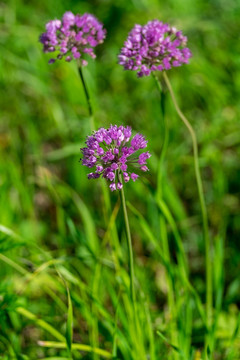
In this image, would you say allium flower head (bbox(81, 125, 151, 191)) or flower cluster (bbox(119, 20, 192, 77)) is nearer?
allium flower head (bbox(81, 125, 151, 191))

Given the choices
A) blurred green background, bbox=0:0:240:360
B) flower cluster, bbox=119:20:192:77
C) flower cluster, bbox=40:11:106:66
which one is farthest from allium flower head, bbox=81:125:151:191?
blurred green background, bbox=0:0:240:360

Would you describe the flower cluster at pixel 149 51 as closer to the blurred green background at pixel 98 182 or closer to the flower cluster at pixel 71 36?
the flower cluster at pixel 71 36

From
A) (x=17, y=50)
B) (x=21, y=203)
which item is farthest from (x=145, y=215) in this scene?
(x=17, y=50)

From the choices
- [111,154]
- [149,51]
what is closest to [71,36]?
[149,51]

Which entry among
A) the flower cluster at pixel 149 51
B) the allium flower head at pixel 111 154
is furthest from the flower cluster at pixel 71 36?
the allium flower head at pixel 111 154

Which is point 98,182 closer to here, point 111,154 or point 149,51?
point 149,51

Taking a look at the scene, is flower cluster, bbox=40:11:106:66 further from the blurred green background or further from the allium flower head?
the blurred green background
